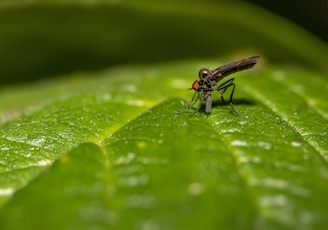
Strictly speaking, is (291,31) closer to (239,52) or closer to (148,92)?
(239,52)

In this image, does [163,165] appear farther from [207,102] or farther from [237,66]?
[237,66]

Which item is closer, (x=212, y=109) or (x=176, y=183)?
(x=176, y=183)

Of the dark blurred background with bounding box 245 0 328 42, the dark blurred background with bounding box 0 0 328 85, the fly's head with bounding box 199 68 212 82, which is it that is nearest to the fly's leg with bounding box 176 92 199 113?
the fly's head with bounding box 199 68 212 82

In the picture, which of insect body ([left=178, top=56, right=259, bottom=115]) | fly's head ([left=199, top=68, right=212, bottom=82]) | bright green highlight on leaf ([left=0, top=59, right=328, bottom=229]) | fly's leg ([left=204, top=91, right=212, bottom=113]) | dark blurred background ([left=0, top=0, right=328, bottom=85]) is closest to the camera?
bright green highlight on leaf ([left=0, top=59, right=328, bottom=229])

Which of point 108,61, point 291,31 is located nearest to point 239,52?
point 291,31

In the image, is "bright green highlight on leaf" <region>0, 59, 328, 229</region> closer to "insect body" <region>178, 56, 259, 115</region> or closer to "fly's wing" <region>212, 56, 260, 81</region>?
"insect body" <region>178, 56, 259, 115</region>

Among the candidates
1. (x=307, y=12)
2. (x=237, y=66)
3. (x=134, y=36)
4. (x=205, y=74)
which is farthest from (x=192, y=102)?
(x=307, y=12)
